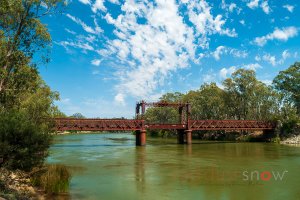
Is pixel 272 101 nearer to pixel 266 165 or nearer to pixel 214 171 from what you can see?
pixel 266 165

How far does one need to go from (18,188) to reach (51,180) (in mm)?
1586

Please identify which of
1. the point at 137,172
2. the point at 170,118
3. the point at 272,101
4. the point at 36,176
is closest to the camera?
the point at 36,176

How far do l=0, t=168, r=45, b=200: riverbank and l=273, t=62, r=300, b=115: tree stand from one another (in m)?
72.5

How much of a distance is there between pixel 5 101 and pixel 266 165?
21767 mm

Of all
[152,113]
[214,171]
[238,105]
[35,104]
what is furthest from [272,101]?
[35,104]

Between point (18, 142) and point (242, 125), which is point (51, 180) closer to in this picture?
point (18, 142)

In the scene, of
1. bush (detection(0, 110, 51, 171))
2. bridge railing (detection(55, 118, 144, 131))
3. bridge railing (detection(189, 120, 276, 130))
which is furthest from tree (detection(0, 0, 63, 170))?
bridge railing (detection(189, 120, 276, 130))

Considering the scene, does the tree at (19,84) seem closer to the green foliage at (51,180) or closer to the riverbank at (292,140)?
the green foliage at (51,180)

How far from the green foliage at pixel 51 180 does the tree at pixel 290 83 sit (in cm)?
7097

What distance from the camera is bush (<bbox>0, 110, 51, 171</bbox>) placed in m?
13.0

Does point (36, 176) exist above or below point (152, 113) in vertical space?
below

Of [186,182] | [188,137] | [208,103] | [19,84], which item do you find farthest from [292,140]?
[19,84]

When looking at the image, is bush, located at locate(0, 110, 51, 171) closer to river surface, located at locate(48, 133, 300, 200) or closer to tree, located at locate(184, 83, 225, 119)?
river surface, located at locate(48, 133, 300, 200)

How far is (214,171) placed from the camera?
23781 millimetres
